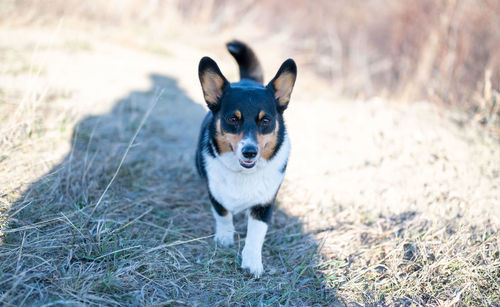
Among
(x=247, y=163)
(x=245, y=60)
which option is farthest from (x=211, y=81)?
(x=245, y=60)

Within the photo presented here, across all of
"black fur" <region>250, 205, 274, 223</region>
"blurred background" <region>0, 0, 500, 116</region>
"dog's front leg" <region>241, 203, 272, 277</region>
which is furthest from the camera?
"blurred background" <region>0, 0, 500, 116</region>

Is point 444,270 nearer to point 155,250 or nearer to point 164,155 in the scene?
point 155,250

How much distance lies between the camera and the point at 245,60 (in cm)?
380

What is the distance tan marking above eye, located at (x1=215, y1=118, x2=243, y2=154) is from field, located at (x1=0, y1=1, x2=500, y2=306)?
608mm

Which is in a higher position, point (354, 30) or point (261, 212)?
point (354, 30)

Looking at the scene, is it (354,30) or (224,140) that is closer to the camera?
(224,140)

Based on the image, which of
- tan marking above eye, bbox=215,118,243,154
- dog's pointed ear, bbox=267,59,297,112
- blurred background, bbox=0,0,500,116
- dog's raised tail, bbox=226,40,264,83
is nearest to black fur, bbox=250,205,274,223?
tan marking above eye, bbox=215,118,243,154

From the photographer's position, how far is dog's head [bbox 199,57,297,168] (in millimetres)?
2471

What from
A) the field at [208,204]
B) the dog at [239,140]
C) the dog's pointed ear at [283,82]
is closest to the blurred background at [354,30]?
the field at [208,204]

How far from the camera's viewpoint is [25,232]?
2451mm

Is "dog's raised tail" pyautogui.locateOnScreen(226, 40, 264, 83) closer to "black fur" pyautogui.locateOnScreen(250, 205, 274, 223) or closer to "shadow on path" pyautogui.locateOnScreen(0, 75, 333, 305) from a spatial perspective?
"shadow on path" pyautogui.locateOnScreen(0, 75, 333, 305)

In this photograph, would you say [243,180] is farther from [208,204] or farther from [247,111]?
[208,204]

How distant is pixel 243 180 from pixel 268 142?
0.34 meters

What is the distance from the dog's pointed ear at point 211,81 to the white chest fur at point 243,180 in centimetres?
45
